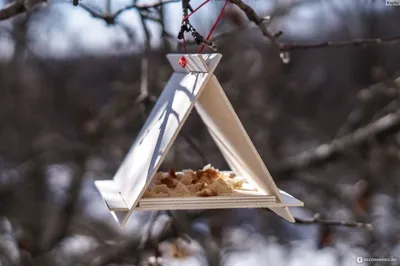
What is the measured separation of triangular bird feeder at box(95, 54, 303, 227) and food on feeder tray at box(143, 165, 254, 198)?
0.03m

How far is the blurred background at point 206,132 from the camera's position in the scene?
7.32 feet

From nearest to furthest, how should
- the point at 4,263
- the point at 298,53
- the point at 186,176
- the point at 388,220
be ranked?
the point at 186,176
the point at 4,263
the point at 388,220
the point at 298,53

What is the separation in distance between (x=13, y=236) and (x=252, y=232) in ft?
3.67

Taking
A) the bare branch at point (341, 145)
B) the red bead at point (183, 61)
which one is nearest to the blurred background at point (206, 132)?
the bare branch at point (341, 145)

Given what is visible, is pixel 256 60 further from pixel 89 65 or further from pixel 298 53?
pixel 89 65

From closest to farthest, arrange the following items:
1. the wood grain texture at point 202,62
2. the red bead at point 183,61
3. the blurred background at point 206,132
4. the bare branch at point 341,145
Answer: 1. the wood grain texture at point 202,62
2. the red bead at point 183,61
3. the bare branch at point 341,145
4. the blurred background at point 206,132

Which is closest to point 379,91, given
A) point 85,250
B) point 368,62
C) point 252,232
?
point 368,62

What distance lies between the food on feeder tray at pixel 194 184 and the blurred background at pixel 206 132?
954 mm

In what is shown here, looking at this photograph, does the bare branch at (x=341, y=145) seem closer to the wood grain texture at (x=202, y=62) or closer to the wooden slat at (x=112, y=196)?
the wooden slat at (x=112, y=196)

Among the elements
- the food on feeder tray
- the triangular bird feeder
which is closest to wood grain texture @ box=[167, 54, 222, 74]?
the triangular bird feeder

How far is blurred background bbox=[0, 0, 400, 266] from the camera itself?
2.23 m

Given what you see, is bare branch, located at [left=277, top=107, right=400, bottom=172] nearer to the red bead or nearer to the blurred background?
the blurred background

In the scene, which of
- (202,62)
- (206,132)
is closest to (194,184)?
(202,62)

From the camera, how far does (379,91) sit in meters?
2.33
